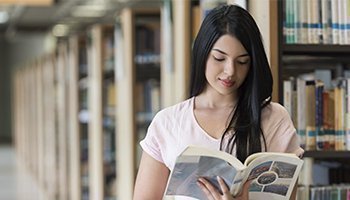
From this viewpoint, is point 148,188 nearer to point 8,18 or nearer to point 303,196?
point 303,196

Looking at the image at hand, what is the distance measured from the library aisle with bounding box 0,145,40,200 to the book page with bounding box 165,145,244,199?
20.1 feet

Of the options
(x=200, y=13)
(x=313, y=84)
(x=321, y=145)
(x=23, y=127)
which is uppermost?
(x=200, y=13)

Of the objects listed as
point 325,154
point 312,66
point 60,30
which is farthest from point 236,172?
point 60,30

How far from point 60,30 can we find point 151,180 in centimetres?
1392

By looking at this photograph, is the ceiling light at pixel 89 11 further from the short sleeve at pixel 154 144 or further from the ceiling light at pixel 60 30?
the short sleeve at pixel 154 144

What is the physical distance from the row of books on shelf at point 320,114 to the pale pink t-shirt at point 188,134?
2.34 ft

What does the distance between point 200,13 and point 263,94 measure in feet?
5.05

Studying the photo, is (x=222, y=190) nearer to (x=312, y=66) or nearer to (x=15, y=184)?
(x=312, y=66)

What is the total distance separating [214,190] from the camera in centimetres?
156

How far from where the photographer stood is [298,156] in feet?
5.46

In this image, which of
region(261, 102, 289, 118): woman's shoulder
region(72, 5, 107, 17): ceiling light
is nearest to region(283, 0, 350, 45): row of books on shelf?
region(261, 102, 289, 118): woman's shoulder

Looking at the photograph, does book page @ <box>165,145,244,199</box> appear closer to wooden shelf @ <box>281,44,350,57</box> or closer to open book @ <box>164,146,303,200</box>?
open book @ <box>164,146,303,200</box>

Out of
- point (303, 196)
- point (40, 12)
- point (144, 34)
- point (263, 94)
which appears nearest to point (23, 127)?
point (40, 12)

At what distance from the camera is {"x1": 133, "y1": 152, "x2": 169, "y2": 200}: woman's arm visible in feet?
5.52
